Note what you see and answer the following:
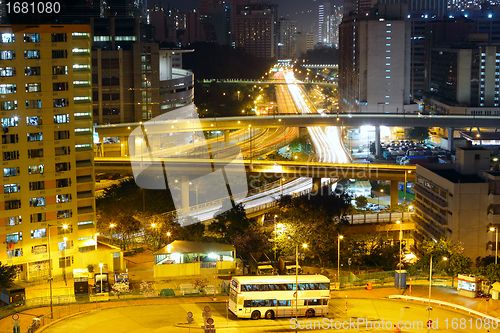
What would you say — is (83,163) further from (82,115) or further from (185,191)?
(185,191)

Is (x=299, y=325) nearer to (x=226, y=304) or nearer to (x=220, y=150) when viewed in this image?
(x=226, y=304)

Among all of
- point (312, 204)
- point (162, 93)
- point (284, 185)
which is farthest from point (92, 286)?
point (162, 93)

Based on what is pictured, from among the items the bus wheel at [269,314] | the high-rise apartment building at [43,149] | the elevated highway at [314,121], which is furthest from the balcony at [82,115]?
the elevated highway at [314,121]

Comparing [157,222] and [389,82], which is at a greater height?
[389,82]

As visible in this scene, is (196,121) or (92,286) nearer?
(92,286)

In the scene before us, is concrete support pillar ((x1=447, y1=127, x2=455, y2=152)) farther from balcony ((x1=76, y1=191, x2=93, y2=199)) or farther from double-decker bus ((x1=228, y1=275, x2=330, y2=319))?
double-decker bus ((x1=228, y1=275, x2=330, y2=319))

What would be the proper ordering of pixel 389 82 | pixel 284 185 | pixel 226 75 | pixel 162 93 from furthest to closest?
pixel 226 75 → pixel 389 82 → pixel 162 93 → pixel 284 185

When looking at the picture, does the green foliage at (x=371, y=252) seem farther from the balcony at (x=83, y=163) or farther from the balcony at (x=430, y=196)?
the balcony at (x=83, y=163)

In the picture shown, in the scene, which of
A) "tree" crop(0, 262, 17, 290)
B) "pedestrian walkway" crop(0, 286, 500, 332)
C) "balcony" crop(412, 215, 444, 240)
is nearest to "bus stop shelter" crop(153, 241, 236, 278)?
"pedestrian walkway" crop(0, 286, 500, 332)
